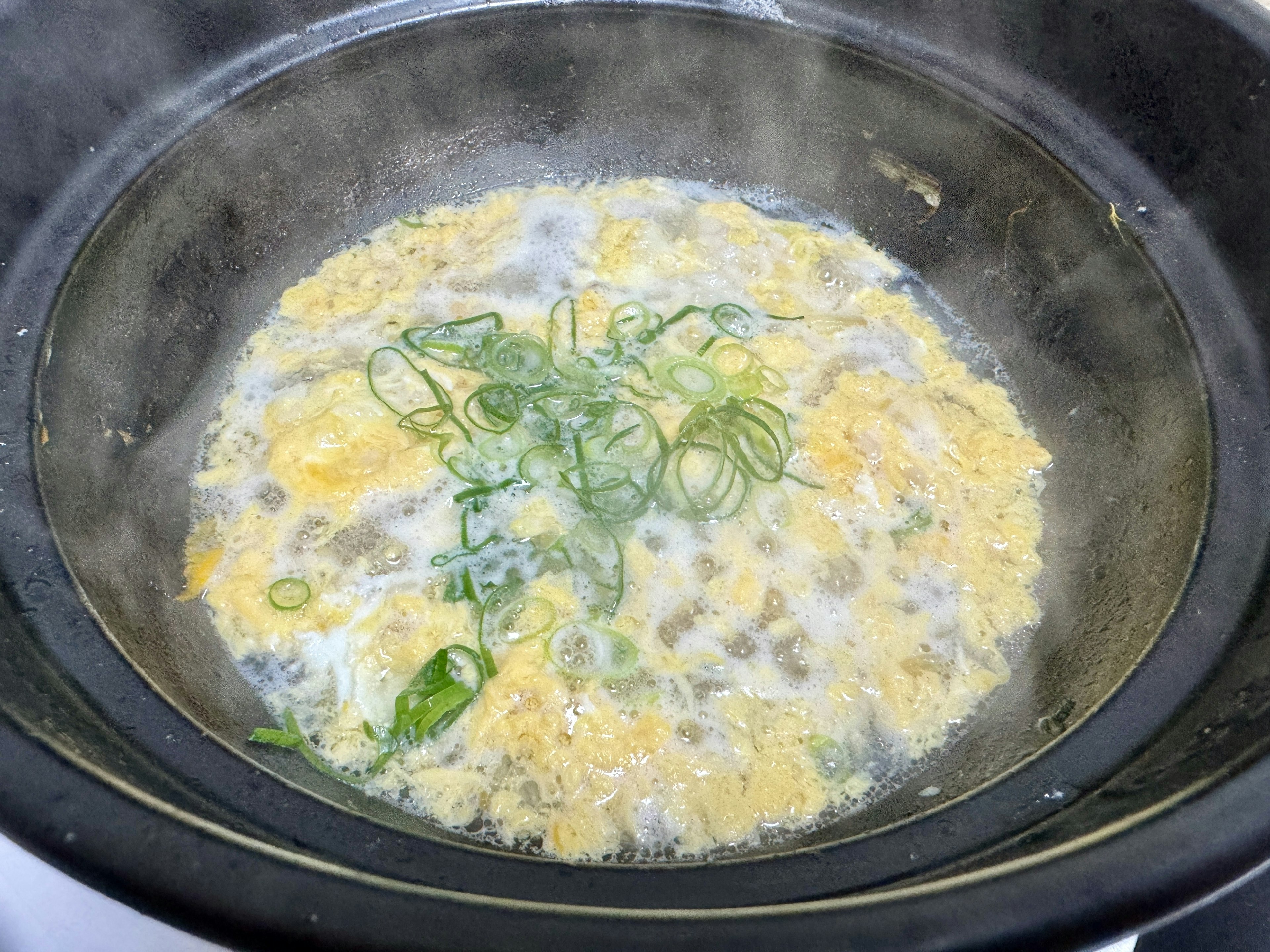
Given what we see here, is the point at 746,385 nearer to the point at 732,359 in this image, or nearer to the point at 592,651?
the point at 732,359

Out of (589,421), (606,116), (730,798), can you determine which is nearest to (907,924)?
(730,798)

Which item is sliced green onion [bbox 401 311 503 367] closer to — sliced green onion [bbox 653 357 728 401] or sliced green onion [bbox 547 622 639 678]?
sliced green onion [bbox 653 357 728 401]

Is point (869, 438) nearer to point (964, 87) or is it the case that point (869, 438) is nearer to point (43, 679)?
point (964, 87)

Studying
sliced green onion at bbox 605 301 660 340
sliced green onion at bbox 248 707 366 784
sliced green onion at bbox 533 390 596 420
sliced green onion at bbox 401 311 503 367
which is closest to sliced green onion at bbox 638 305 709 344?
sliced green onion at bbox 605 301 660 340

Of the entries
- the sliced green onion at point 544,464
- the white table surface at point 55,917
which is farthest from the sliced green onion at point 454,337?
the white table surface at point 55,917

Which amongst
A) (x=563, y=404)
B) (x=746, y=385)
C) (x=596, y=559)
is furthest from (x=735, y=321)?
(x=596, y=559)

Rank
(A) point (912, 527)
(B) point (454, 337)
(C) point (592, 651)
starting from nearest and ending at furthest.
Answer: (C) point (592, 651) < (A) point (912, 527) < (B) point (454, 337)
